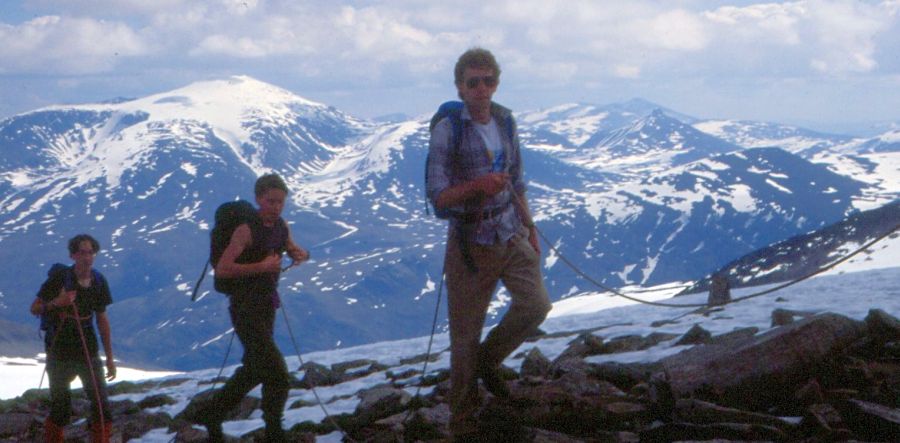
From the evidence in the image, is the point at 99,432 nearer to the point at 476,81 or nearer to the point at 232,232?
the point at 232,232

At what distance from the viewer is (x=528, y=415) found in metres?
8.50

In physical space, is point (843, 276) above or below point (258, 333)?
below

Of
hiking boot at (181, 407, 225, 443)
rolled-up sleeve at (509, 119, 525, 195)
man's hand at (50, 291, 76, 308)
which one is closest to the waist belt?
rolled-up sleeve at (509, 119, 525, 195)

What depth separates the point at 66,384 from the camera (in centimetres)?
1025

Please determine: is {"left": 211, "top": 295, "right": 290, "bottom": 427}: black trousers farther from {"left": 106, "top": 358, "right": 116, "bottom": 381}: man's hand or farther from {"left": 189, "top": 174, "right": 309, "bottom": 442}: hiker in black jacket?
{"left": 106, "top": 358, "right": 116, "bottom": 381}: man's hand

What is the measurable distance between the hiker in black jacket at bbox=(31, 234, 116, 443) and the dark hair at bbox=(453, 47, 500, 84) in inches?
211

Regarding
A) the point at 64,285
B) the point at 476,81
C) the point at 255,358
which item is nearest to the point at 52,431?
the point at 64,285

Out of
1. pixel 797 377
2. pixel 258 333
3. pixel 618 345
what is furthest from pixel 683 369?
pixel 618 345

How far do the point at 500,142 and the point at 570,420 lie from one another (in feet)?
9.82

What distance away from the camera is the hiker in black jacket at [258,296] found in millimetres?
8148

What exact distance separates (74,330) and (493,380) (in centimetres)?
538

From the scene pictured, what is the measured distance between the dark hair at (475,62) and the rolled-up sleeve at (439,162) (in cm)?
46

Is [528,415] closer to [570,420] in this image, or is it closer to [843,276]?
[570,420]

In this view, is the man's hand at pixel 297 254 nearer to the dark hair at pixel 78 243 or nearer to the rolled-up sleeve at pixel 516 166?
the rolled-up sleeve at pixel 516 166
